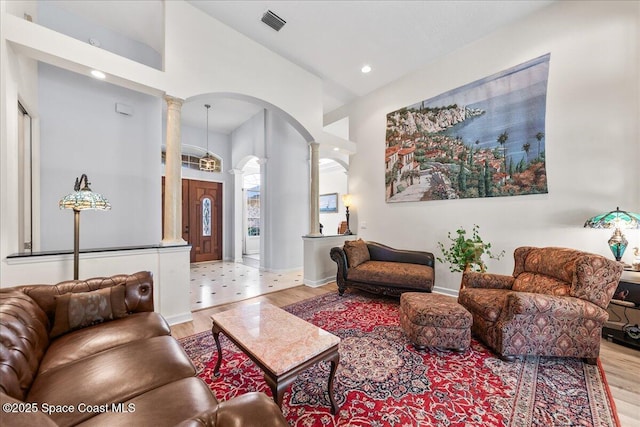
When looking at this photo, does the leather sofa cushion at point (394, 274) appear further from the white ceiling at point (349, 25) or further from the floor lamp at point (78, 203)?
the white ceiling at point (349, 25)

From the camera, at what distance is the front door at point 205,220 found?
6.65 meters

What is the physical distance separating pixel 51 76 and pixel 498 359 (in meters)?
6.07

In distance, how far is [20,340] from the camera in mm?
1254

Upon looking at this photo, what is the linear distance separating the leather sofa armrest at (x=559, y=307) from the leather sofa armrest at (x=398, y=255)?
1.81m

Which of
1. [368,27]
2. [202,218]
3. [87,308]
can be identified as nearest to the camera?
[87,308]

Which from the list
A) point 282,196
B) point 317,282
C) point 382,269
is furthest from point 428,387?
point 282,196

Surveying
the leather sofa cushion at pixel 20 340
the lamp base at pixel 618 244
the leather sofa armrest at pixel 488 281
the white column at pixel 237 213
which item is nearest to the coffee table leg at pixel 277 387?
the leather sofa cushion at pixel 20 340

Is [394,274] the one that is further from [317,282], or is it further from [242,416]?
[242,416]

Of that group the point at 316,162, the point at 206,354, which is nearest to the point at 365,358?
the point at 206,354

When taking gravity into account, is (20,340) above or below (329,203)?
below

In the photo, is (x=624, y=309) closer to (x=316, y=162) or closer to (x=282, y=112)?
(x=316, y=162)

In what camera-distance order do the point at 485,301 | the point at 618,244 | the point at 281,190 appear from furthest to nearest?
the point at 281,190 < the point at 618,244 < the point at 485,301

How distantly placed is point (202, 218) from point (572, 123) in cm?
757

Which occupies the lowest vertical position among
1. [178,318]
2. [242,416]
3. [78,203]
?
[178,318]
